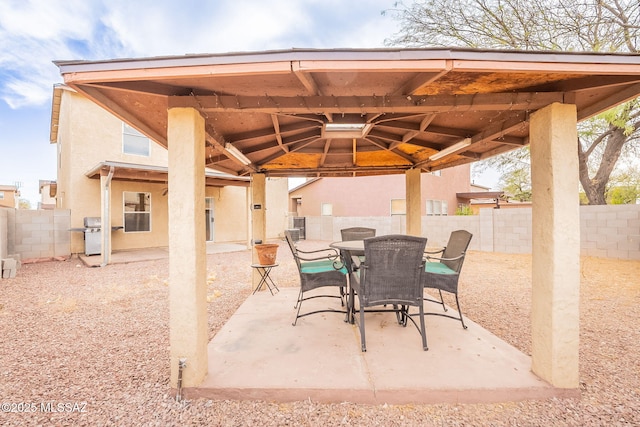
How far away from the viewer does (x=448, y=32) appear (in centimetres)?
888

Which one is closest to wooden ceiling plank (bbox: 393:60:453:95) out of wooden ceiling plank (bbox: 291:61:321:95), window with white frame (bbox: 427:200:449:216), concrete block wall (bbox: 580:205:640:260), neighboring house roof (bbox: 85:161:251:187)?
wooden ceiling plank (bbox: 291:61:321:95)

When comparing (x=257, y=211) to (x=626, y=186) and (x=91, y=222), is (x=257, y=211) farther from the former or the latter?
(x=626, y=186)

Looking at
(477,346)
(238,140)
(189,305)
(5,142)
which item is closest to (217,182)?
(238,140)

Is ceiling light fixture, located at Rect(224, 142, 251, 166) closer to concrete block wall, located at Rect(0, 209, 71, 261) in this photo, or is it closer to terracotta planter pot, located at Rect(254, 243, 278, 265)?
terracotta planter pot, located at Rect(254, 243, 278, 265)

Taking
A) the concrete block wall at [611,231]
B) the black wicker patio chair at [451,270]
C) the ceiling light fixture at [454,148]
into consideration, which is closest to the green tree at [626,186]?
the concrete block wall at [611,231]

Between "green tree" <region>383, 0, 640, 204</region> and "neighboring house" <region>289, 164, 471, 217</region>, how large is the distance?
6584 millimetres

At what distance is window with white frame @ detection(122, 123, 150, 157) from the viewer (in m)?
9.48

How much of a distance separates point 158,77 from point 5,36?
46.3ft

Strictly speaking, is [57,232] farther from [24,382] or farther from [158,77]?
[158,77]

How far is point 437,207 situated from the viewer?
15.8 metres

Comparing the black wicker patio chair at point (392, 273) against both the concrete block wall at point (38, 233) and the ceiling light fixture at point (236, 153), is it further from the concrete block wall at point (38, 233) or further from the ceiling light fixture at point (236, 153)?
the concrete block wall at point (38, 233)

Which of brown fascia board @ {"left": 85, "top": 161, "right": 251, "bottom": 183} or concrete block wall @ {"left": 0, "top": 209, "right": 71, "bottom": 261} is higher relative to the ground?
brown fascia board @ {"left": 85, "top": 161, "right": 251, "bottom": 183}

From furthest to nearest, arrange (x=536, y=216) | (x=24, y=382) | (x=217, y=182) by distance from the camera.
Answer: (x=217, y=182) < (x=24, y=382) < (x=536, y=216)

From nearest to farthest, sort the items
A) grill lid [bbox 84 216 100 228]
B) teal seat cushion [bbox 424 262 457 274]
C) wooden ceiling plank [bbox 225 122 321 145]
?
teal seat cushion [bbox 424 262 457 274] < wooden ceiling plank [bbox 225 122 321 145] < grill lid [bbox 84 216 100 228]
